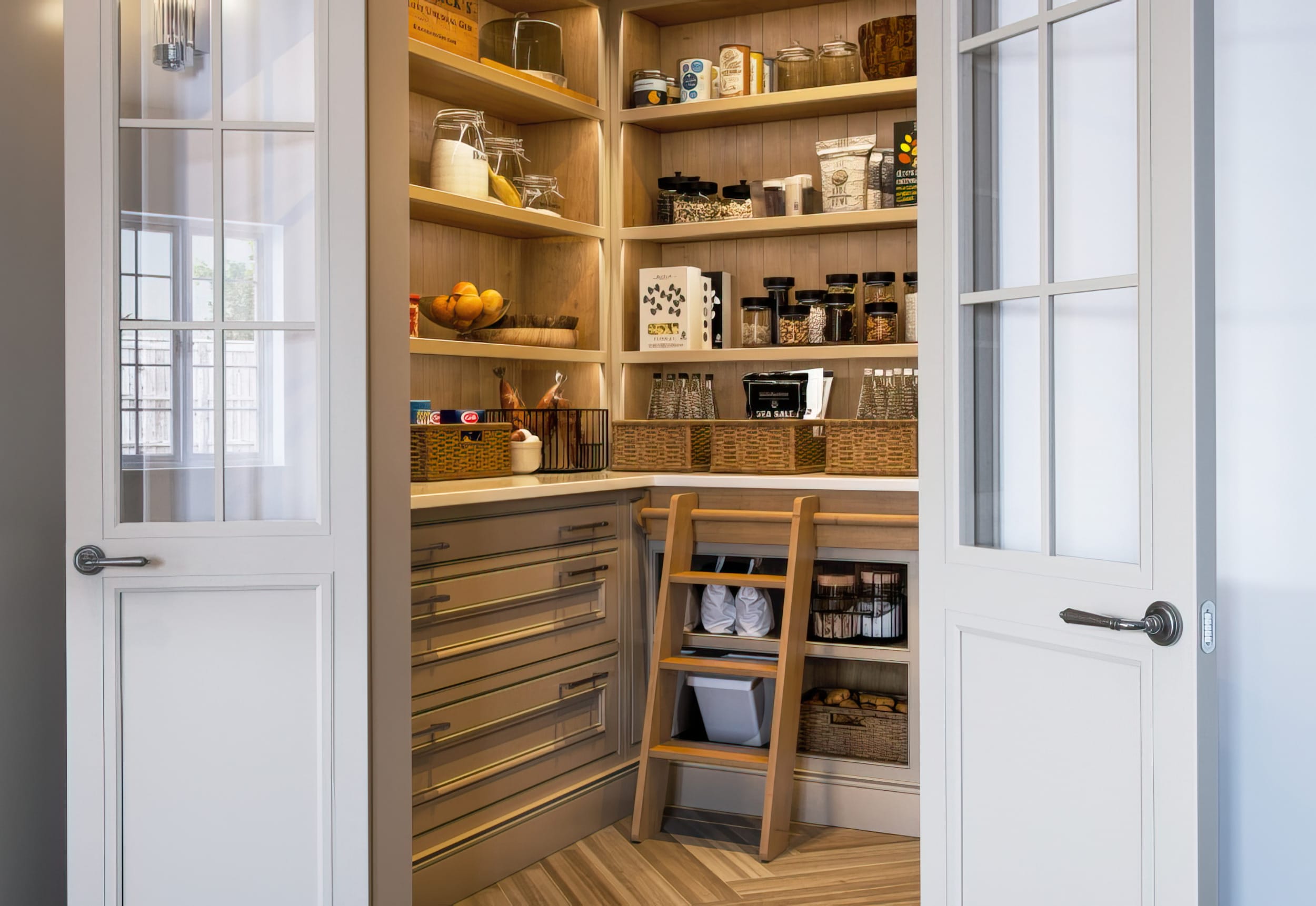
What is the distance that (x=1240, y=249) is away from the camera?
1.78 m

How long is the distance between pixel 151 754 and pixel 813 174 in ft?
8.68

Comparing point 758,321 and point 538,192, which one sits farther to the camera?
point 758,321

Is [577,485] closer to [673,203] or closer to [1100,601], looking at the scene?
[673,203]

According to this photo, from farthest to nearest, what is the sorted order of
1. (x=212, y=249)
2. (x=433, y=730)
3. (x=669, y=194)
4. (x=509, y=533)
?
(x=669, y=194) → (x=509, y=533) → (x=433, y=730) → (x=212, y=249)

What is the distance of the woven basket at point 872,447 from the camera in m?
3.26

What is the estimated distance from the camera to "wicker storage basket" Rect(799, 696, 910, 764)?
10.9 feet

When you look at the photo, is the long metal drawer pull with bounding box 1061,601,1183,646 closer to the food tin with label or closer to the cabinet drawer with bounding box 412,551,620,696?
the cabinet drawer with bounding box 412,551,620,696

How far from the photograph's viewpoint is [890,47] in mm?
3463

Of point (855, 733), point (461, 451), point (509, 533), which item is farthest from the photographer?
point (855, 733)

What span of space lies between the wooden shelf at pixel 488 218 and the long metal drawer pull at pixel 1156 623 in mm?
2099

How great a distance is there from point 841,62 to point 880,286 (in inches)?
28.3

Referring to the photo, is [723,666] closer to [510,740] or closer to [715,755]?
[715,755]

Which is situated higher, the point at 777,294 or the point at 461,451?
the point at 777,294

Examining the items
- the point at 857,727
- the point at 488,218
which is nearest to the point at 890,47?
the point at 488,218
